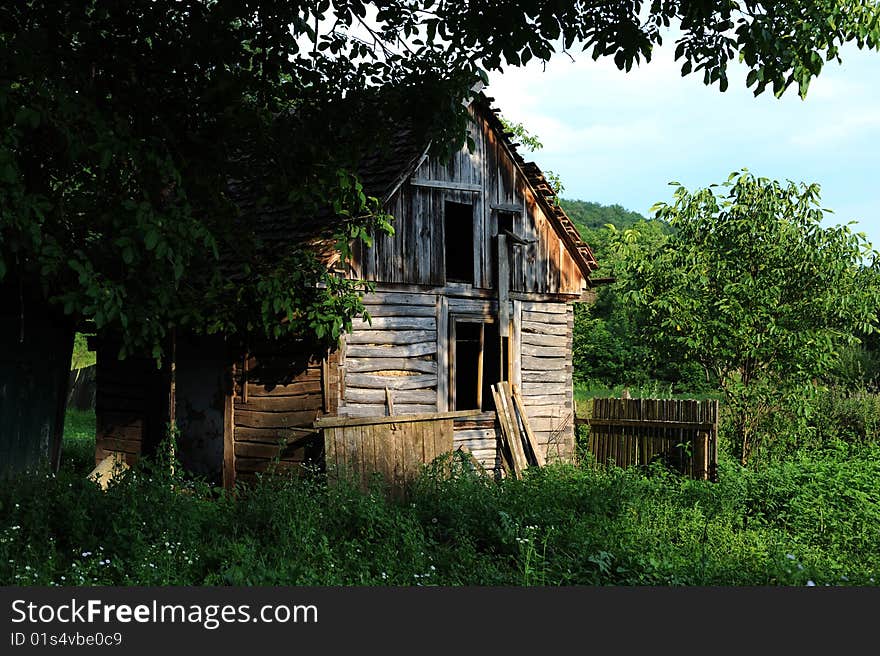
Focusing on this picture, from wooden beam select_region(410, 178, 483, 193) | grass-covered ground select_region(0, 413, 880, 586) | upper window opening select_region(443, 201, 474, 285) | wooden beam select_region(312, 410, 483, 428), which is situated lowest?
grass-covered ground select_region(0, 413, 880, 586)

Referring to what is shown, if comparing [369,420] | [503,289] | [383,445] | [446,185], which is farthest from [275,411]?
[446,185]

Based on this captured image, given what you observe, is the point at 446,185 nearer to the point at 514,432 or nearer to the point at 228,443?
the point at 514,432

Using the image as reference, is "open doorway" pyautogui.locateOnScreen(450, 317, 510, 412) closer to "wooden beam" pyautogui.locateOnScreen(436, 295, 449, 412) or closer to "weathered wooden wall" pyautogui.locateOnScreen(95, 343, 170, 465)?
"wooden beam" pyautogui.locateOnScreen(436, 295, 449, 412)

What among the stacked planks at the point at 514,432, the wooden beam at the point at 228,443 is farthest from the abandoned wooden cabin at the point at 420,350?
the stacked planks at the point at 514,432

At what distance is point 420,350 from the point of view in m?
14.4

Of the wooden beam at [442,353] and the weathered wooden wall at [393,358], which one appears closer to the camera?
the weathered wooden wall at [393,358]

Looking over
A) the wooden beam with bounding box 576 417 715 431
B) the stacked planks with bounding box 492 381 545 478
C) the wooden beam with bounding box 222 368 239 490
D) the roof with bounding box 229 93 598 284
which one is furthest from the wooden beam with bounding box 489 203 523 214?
the wooden beam with bounding box 222 368 239 490

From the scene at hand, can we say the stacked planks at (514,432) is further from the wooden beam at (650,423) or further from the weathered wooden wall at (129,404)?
the weathered wooden wall at (129,404)

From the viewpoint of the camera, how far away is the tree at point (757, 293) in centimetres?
1697

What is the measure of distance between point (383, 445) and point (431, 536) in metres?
3.59

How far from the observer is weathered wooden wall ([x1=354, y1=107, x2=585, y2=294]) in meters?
14.2

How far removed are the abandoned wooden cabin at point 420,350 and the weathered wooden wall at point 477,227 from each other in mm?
24

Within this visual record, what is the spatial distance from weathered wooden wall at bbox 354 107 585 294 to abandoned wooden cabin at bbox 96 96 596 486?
0.08 feet

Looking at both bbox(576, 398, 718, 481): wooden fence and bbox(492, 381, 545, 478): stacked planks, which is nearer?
bbox(576, 398, 718, 481): wooden fence
